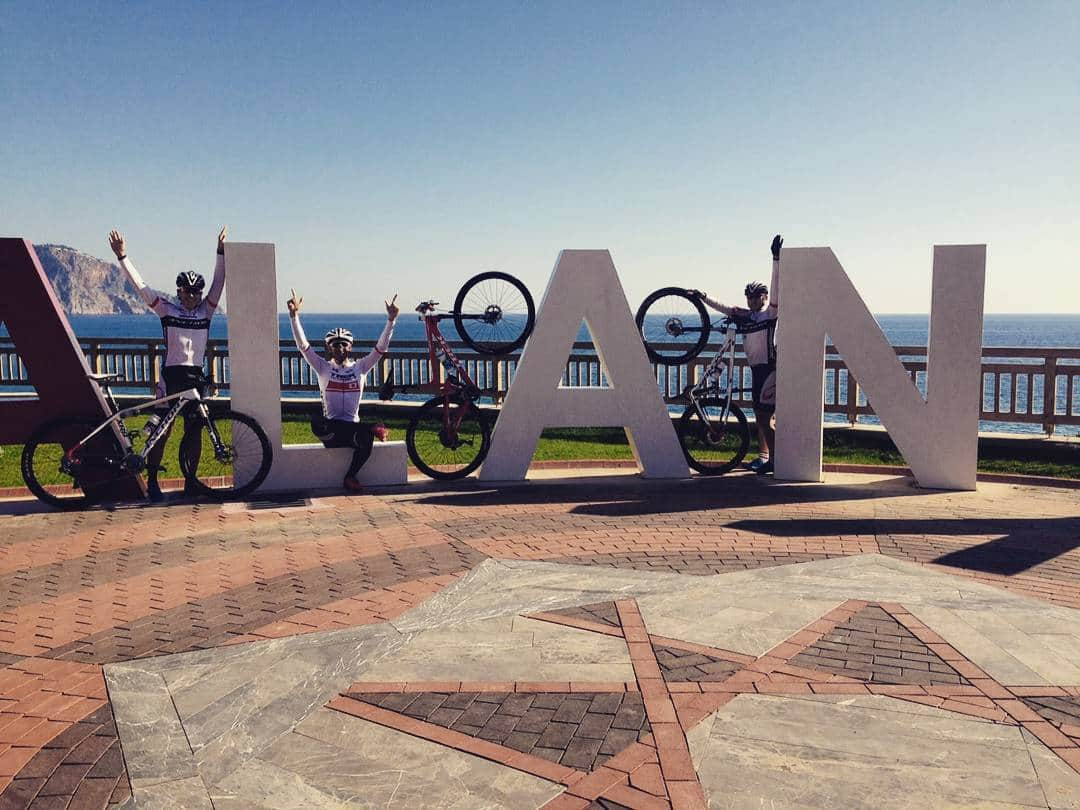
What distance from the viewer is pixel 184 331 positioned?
8469 millimetres

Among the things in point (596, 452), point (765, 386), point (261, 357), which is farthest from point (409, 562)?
point (596, 452)

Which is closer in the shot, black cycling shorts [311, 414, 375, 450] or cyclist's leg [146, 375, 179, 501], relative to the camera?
cyclist's leg [146, 375, 179, 501]

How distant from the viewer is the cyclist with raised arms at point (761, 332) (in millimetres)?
9602

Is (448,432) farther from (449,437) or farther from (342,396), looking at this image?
(342,396)

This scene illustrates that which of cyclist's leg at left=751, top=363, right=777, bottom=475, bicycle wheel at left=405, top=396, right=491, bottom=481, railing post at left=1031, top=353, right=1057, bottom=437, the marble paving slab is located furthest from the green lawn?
the marble paving slab

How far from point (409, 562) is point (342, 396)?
322 cm

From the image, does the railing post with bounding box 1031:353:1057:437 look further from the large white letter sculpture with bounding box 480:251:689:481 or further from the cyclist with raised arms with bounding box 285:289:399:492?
the cyclist with raised arms with bounding box 285:289:399:492

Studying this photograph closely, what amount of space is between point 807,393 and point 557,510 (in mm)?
3135

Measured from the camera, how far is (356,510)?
784cm

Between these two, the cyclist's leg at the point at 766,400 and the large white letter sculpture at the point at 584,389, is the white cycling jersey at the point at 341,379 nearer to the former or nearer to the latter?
the large white letter sculpture at the point at 584,389

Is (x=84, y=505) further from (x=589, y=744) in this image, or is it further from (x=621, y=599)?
(x=589, y=744)

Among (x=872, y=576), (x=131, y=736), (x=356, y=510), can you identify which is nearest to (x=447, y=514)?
(x=356, y=510)

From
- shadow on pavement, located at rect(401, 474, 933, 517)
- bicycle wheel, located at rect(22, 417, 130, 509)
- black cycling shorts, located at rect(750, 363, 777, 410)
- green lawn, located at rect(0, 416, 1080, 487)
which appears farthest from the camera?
green lawn, located at rect(0, 416, 1080, 487)

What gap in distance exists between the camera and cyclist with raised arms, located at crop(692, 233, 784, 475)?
378 inches
